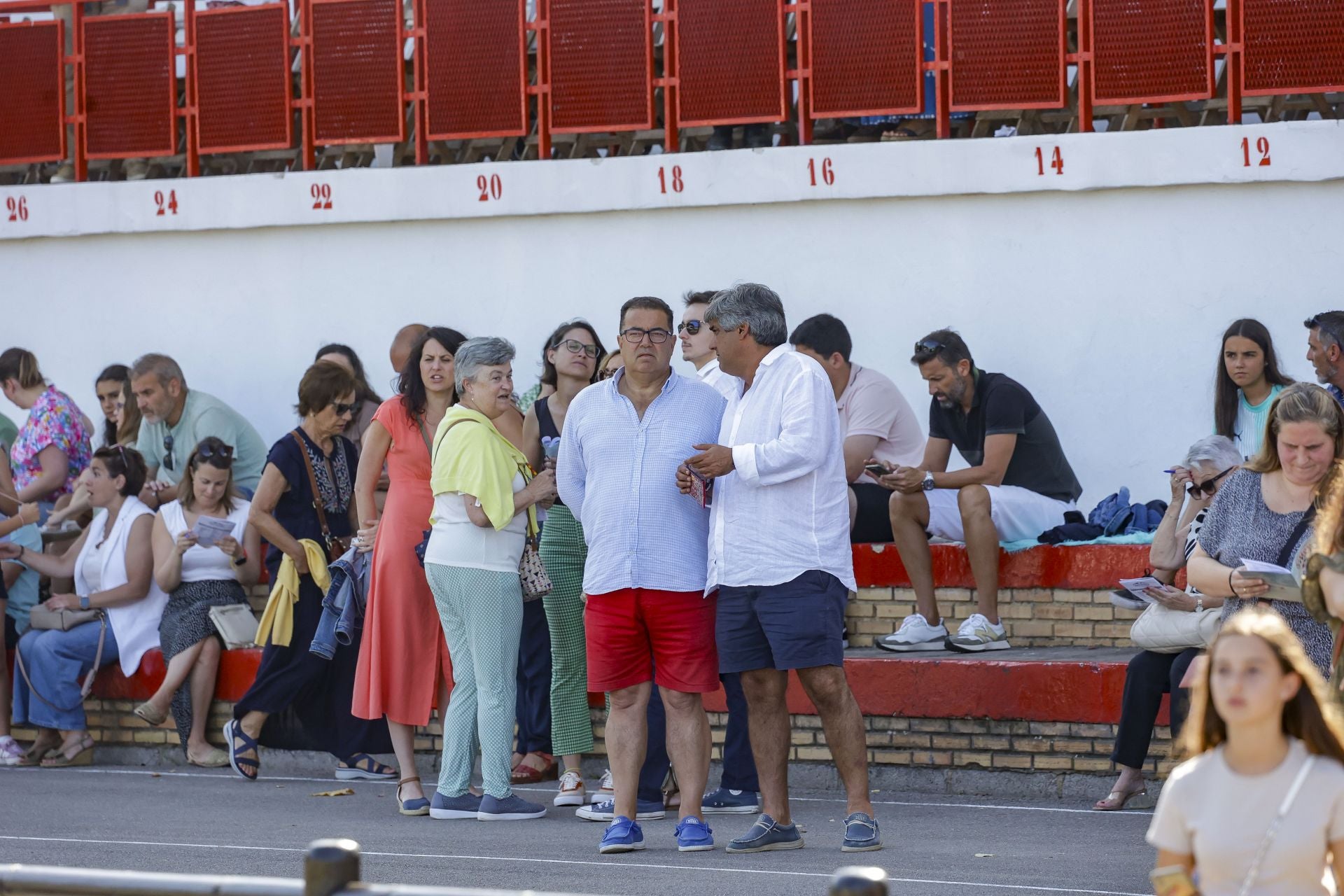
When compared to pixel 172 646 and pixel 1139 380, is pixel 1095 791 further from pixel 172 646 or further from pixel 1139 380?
pixel 172 646

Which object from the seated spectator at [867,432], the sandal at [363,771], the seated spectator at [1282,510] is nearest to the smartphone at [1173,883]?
the seated spectator at [1282,510]

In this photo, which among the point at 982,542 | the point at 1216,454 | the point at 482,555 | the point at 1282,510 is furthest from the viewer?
the point at 982,542

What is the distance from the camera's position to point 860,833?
629 centimetres

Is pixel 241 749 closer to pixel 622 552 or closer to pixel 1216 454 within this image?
pixel 622 552

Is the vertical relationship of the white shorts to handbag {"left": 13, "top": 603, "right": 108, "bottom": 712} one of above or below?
above

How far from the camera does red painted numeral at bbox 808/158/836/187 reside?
10.8 m

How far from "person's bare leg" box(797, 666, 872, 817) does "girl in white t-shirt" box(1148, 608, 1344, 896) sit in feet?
9.43

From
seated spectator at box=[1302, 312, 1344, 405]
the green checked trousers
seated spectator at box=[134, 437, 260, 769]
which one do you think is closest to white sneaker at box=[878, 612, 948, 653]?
the green checked trousers

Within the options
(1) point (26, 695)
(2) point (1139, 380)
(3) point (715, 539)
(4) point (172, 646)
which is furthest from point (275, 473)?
(2) point (1139, 380)

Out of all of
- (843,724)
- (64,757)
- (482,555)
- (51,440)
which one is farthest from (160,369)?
(843,724)

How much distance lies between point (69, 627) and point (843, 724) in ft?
16.6

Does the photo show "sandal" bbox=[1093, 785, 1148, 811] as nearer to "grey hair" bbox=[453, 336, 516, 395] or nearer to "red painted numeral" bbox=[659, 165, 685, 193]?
"grey hair" bbox=[453, 336, 516, 395]

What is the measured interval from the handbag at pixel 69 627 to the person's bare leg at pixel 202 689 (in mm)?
593

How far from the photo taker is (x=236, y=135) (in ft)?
40.7
